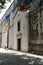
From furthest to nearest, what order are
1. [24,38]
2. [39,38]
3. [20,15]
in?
[20,15] → [24,38] → [39,38]

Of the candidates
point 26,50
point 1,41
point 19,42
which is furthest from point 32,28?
point 1,41

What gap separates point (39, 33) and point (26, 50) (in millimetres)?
4234

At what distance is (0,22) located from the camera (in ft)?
184

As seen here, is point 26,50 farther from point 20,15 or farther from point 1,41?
point 1,41

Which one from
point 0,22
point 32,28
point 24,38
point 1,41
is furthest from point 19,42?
point 0,22

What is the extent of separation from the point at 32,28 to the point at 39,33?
247 cm

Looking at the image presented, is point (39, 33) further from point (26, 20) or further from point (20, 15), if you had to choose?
point (20, 15)

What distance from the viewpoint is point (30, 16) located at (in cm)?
A: 2623

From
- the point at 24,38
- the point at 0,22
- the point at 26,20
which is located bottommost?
the point at 24,38

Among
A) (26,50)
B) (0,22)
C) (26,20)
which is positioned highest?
(0,22)

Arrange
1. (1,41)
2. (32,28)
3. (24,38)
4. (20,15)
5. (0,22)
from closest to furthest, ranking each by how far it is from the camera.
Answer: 1. (32,28)
2. (24,38)
3. (20,15)
4. (1,41)
5. (0,22)

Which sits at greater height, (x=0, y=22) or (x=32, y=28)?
(x=0, y=22)

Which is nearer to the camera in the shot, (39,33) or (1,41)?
(39,33)

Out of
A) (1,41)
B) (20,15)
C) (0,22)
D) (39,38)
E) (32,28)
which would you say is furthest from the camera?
(0,22)
